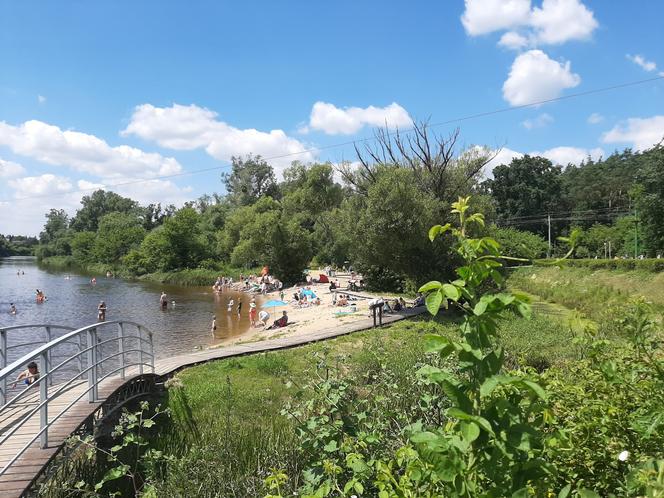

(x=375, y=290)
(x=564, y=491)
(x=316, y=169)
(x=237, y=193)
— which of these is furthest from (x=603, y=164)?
(x=564, y=491)

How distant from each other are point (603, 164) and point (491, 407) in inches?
3764

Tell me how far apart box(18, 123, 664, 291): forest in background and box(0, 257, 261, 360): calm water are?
8.06 meters

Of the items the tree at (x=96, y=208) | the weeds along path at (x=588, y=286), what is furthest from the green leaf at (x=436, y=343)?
the tree at (x=96, y=208)

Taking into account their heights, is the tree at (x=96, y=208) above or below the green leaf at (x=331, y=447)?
above

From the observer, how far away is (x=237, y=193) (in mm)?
79562

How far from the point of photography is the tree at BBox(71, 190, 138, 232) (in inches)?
4333

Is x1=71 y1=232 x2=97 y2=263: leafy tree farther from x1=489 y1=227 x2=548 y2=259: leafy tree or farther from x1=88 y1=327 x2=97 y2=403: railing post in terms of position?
x1=88 y1=327 x2=97 y2=403: railing post

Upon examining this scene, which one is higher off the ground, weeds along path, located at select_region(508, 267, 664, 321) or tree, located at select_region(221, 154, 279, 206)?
tree, located at select_region(221, 154, 279, 206)

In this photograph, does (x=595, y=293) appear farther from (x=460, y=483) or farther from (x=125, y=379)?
(x=460, y=483)

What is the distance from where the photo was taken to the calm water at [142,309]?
25.4m

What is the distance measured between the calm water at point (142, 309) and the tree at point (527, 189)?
42379 millimetres

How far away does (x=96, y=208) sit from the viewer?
368 feet

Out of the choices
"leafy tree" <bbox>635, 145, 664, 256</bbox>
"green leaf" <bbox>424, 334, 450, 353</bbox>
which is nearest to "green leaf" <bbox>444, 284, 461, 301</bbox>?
"green leaf" <bbox>424, 334, 450, 353</bbox>

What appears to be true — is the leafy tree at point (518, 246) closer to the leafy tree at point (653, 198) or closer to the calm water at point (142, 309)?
the leafy tree at point (653, 198)
